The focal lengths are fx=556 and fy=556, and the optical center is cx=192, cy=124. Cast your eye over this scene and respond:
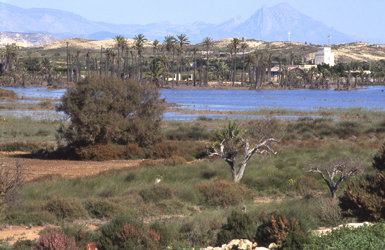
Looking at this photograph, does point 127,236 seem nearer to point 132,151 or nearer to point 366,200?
point 366,200

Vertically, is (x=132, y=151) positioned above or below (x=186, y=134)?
above

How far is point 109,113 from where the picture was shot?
31781mm

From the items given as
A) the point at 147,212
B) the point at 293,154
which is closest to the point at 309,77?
the point at 293,154

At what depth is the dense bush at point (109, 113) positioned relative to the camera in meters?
31.1

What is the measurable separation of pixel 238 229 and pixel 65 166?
17.8 meters

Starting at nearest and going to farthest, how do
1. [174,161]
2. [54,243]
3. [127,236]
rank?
1. [54,243]
2. [127,236]
3. [174,161]

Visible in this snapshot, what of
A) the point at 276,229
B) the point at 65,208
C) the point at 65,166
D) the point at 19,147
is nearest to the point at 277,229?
the point at 276,229

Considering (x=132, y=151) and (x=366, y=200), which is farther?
(x=132, y=151)

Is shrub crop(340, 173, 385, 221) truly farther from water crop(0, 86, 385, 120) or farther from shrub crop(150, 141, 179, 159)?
water crop(0, 86, 385, 120)

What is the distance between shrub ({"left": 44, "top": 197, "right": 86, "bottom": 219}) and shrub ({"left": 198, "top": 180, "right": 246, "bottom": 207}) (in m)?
4.52

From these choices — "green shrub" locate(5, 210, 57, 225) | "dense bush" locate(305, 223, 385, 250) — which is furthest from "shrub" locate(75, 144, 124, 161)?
"dense bush" locate(305, 223, 385, 250)

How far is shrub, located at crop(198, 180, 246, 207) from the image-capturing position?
1819 cm

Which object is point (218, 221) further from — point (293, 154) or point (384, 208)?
point (293, 154)

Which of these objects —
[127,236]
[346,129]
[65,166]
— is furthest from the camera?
[346,129]
